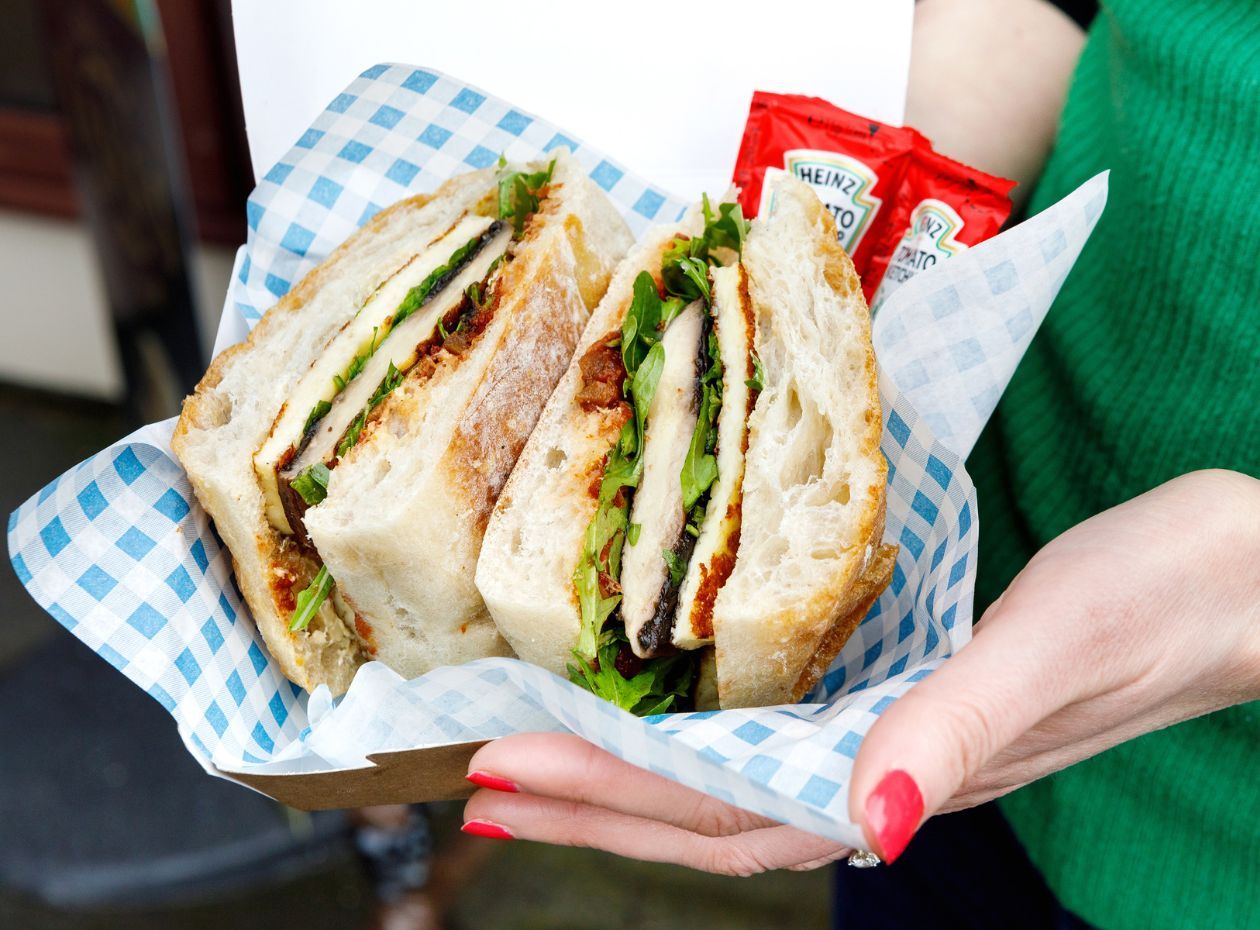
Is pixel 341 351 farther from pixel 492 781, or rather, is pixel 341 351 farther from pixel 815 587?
pixel 815 587

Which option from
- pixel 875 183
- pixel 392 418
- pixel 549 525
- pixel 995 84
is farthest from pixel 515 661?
pixel 995 84

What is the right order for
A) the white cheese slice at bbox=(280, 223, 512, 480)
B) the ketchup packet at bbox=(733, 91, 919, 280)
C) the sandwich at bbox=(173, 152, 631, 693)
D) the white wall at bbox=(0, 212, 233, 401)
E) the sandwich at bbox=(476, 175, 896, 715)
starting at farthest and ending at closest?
the white wall at bbox=(0, 212, 233, 401) → the ketchup packet at bbox=(733, 91, 919, 280) → the white cheese slice at bbox=(280, 223, 512, 480) → the sandwich at bbox=(173, 152, 631, 693) → the sandwich at bbox=(476, 175, 896, 715)

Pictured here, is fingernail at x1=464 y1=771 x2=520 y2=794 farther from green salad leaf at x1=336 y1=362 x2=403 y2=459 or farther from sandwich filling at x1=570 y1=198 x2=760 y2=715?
green salad leaf at x1=336 y1=362 x2=403 y2=459

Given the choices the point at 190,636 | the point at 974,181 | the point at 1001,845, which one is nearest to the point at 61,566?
the point at 190,636

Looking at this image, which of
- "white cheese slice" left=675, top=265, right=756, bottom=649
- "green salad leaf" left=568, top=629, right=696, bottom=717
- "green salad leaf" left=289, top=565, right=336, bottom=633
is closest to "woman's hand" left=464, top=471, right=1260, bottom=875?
"green salad leaf" left=568, top=629, right=696, bottom=717

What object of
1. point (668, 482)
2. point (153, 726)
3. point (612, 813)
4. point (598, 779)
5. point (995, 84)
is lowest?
point (153, 726)

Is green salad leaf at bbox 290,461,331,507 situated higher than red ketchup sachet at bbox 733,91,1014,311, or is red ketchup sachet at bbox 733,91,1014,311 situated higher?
red ketchup sachet at bbox 733,91,1014,311
